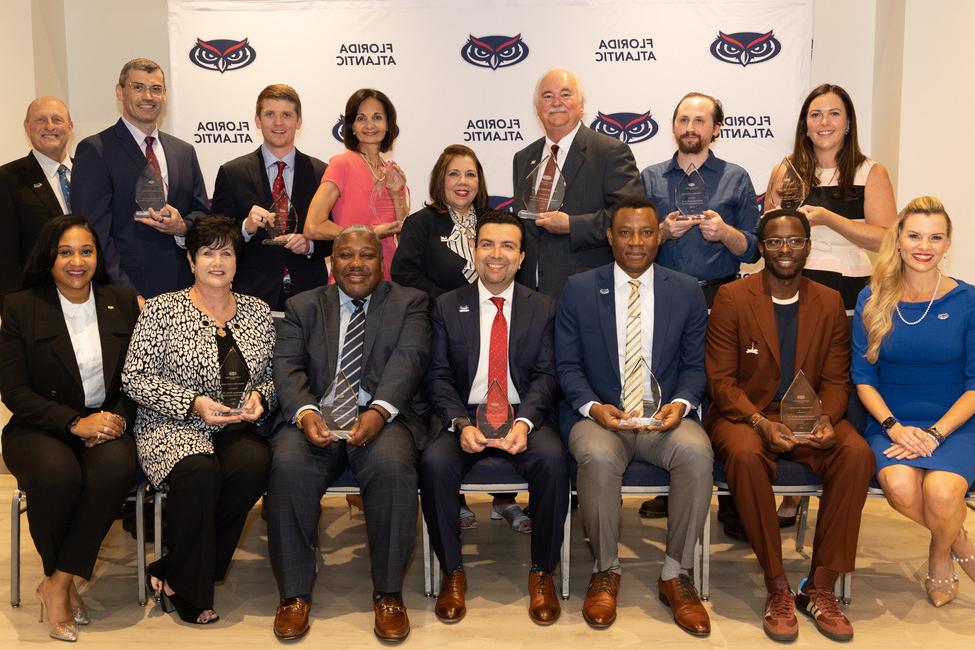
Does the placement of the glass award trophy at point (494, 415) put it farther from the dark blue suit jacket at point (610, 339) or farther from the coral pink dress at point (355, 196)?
the coral pink dress at point (355, 196)

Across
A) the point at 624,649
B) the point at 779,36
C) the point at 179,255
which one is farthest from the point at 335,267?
the point at 779,36

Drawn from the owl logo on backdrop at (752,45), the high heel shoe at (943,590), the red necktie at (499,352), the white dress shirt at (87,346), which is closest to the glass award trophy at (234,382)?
the white dress shirt at (87,346)

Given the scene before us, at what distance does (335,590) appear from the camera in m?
4.25

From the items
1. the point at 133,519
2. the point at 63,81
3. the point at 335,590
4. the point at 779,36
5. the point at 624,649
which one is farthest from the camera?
the point at 63,81

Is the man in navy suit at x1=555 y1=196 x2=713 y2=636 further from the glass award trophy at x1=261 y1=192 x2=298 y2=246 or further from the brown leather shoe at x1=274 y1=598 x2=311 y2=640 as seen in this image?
the glass award trophy at x1=261 y1=192 x2=298 y2=246

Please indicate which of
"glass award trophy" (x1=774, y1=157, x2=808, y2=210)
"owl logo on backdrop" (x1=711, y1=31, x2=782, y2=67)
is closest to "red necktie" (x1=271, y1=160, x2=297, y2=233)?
"glass award trophy" (x1=774, y1=157, x2=808, y2=210)

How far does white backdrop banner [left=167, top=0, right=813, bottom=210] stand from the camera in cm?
651

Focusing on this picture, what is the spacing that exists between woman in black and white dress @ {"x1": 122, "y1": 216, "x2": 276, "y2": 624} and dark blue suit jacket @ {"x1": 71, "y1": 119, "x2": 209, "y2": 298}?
789 millimetres

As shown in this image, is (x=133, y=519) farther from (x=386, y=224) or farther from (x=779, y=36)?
(x=779, y=36)

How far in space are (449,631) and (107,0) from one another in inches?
217

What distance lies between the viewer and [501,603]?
4.09 meters

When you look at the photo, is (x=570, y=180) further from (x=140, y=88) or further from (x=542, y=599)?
(x=140, y=88)

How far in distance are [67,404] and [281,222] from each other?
51.9 inches

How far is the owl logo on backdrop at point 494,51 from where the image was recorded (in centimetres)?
659
